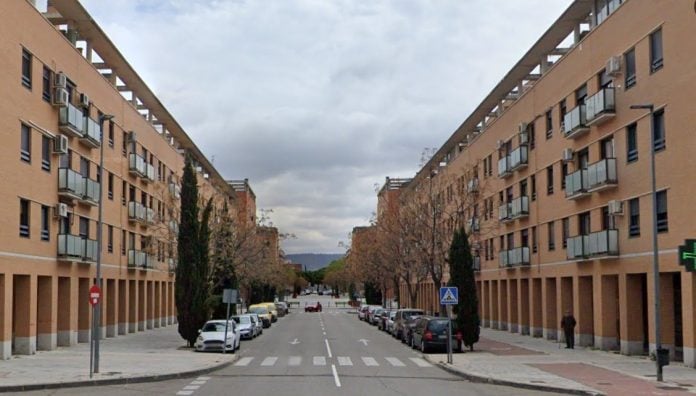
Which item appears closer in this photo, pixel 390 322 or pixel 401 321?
pixel 401 321

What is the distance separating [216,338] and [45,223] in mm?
8982

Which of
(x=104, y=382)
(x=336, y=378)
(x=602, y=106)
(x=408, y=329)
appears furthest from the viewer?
(x=408, y=329)

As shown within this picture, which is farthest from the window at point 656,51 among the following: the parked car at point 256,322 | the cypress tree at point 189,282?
the parked car at point 256,322

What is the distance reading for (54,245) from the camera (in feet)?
117

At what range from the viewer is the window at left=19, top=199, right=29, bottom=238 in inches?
1270

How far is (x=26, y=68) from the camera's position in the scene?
32719mm

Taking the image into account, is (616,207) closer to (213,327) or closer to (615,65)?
(615,65)

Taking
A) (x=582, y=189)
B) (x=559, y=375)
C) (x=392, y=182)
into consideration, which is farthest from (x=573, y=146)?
(x=392, y=182)

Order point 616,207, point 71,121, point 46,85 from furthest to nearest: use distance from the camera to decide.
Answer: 1. point 71,121
2. point 46,85
3. point 616,207

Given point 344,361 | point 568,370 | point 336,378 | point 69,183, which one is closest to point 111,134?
point 69,183

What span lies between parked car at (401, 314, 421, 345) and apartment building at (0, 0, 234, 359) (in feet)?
49.4

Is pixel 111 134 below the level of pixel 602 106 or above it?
above

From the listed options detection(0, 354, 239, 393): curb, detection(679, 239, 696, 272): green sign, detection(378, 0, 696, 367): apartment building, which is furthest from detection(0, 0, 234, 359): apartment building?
detection(378, 0, 696, 367): apartment building

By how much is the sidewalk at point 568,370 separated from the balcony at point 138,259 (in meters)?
22.9
